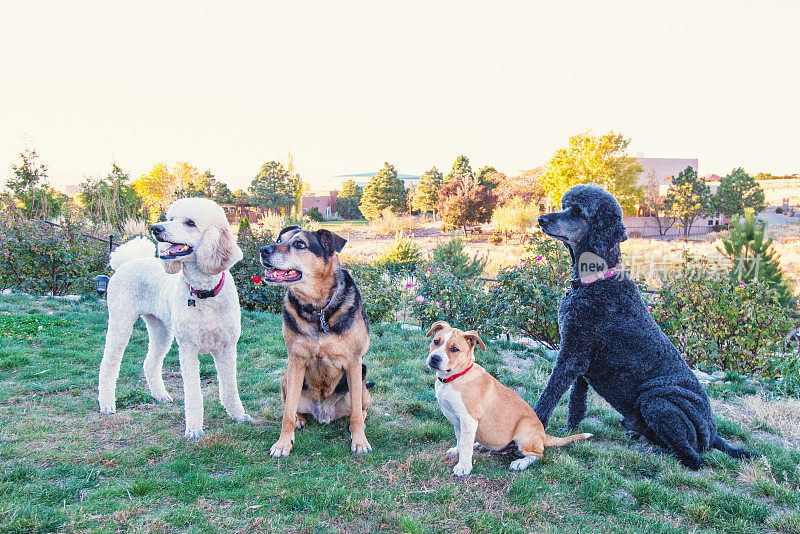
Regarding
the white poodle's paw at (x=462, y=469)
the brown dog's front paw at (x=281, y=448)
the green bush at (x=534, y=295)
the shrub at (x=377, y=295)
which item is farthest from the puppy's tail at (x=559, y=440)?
the shrub at (x=377, y=295)

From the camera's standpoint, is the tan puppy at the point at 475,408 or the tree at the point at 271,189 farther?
the tree at the point at 271,189

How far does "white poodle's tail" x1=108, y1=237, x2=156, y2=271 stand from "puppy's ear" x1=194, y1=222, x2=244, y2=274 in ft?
4.24

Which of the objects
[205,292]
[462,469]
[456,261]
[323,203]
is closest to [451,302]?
[456,261]

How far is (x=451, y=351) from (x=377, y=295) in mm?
4493

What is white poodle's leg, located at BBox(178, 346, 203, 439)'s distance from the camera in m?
3.58

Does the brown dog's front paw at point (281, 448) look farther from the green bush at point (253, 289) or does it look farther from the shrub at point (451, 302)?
the green bush at point (253, 289)

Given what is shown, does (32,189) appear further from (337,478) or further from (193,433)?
(337,478)

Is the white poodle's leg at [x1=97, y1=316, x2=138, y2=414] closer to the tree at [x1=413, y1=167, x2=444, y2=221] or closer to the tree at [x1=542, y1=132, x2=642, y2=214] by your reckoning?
the tree at [x1=542, y1=132, x2=642, y2=214]

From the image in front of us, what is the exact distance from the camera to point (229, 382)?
3859 millimetres

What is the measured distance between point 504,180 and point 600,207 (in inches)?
1520

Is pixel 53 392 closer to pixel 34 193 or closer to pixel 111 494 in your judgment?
pixel 111 494

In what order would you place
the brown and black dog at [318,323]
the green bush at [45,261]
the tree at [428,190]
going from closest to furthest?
1. the brown and black dog at [318,323]
2. the green bush at [45,261]
3. the tree at [428,190]

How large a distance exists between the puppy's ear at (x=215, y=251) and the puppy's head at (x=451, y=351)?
1583 mm

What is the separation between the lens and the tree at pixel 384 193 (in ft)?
138
